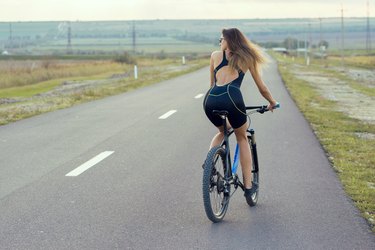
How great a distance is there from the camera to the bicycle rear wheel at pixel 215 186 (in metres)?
5.27

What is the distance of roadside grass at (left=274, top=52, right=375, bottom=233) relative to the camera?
261 inches

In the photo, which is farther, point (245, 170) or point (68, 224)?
point (245, 170)

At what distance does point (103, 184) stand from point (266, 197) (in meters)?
2.02

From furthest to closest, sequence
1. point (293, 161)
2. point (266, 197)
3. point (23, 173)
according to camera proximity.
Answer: point (293, 161), point (23, 173), point (266, 197)

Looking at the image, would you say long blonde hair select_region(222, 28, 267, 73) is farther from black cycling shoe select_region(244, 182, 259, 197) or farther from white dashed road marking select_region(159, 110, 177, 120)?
white dashed road marking select_region(159, 110, 177, 120)

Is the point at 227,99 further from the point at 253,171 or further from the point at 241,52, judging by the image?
the point at 253,171

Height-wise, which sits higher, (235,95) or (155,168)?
(235,95)

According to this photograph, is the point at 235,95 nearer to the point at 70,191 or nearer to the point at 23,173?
the point at 70,191

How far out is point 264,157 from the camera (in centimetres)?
897

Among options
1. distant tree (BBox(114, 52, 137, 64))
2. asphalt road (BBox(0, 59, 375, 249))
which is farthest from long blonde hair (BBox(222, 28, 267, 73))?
distant tree (BBox(114, 52, 137, 64))

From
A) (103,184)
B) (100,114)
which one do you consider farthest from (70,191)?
(100,114)

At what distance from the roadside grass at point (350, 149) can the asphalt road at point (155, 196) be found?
168mm

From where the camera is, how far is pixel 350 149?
9898 millimetres

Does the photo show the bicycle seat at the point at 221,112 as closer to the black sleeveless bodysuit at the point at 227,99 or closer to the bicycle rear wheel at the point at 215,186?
the black sleeveless bodysuit at the point at 227,99
